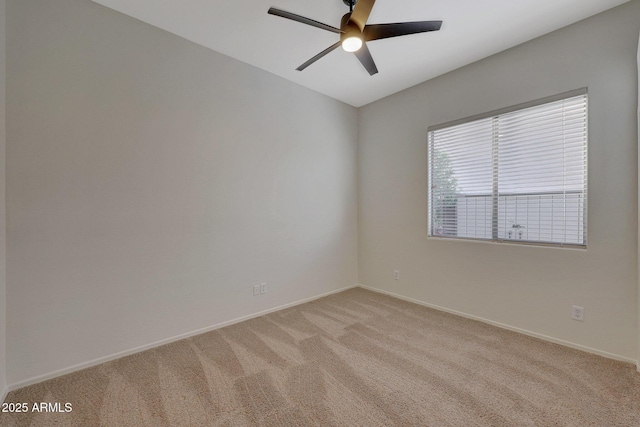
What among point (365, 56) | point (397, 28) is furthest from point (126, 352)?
point (397, 28)

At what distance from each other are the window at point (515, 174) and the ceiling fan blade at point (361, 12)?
1.87m

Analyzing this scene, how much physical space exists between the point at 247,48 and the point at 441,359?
3367 millimetres

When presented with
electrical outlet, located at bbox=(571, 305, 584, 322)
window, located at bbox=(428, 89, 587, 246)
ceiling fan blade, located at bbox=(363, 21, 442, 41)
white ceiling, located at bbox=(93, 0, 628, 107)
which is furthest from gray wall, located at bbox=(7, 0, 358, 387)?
electrical outlet, located at bbox=(571, 305, 584, 322)

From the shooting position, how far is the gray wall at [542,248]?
210cm

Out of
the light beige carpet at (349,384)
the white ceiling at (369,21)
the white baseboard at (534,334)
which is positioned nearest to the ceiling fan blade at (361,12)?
the white ceiling at (369,21)

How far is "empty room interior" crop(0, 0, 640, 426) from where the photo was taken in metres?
1.79

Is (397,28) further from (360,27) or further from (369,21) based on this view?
(369,21)

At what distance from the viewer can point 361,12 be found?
1688 mm

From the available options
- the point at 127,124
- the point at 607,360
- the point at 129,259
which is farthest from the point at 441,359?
the point at 127,124

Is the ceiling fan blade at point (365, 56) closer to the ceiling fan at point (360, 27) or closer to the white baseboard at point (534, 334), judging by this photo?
the ceiling fan at point (360, 27)

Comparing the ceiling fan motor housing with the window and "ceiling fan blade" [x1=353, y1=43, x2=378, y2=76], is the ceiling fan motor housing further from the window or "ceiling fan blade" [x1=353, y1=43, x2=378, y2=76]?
the window

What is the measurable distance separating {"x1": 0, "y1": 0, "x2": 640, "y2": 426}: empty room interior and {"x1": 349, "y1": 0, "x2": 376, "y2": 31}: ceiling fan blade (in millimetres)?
14

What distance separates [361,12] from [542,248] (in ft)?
8.34

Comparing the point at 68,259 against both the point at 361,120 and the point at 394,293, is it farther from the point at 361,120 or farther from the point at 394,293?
the point at 361,120
